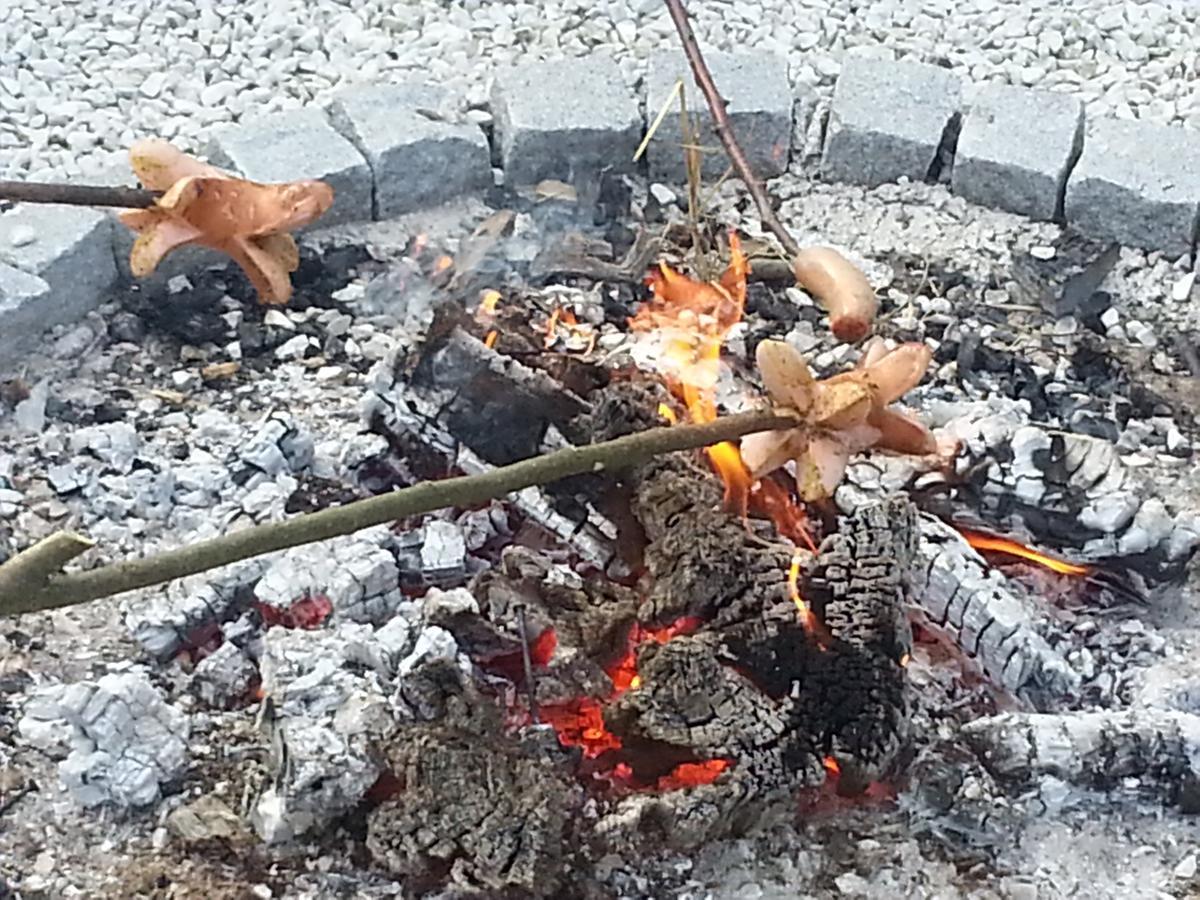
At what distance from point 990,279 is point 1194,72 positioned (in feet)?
2.77

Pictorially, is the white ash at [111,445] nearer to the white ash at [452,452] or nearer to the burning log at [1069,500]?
the white ash at [452,452]

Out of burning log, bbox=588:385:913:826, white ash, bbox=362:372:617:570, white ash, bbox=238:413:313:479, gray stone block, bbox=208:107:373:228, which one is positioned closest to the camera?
burning log, bbox=588:385:913:826

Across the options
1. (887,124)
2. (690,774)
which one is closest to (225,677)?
(690,774)

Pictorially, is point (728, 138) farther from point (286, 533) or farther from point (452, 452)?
point (286, 533)

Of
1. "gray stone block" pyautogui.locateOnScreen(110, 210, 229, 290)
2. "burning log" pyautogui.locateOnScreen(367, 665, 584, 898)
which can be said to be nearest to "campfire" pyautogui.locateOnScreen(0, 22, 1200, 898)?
"burning log" pyautogui.locateOnScreen(367, 665, 584, 898)

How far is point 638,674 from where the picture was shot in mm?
2107

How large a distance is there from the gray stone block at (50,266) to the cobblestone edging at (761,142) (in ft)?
0.44

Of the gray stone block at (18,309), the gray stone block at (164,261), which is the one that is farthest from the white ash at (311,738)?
the gray stone block at (164,261)

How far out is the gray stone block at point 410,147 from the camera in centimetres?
306

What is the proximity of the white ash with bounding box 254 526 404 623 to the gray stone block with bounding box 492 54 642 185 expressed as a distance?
108 cm

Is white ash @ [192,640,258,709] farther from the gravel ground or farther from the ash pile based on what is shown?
the gravel ground

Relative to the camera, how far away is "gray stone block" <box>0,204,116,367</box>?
8.88 feet

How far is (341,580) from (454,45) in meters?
1.57

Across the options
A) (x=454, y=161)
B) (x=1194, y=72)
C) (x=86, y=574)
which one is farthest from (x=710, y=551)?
(x=1194, y=72)
